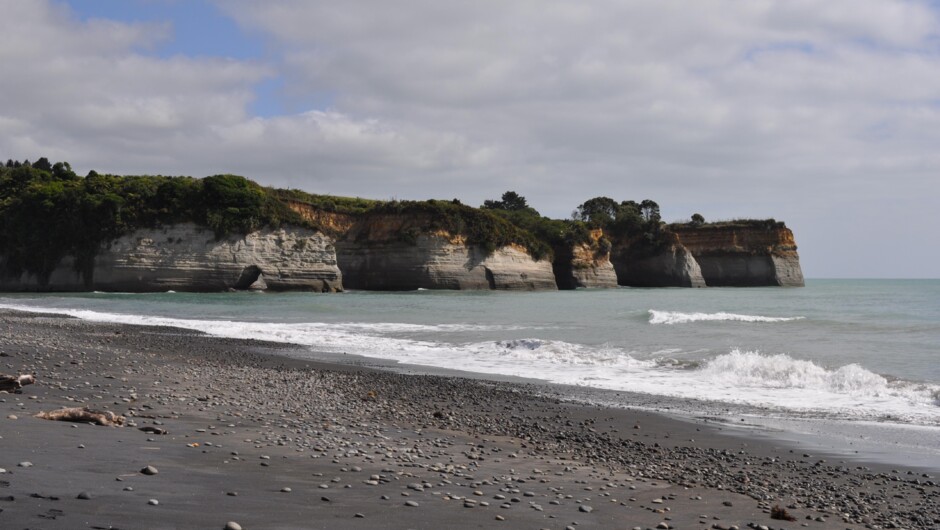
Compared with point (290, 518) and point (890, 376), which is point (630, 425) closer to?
point (290, 518)

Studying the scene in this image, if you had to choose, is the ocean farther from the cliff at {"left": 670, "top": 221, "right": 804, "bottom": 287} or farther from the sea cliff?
the cliff at {"left": 670, "top": 221, "right": 804, "bottom": 287}

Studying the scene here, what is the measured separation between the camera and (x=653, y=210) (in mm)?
124688

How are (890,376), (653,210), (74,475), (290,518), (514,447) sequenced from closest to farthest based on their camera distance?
(290,518) < (74,475) < (514,447) < (890,376) < (653,210)

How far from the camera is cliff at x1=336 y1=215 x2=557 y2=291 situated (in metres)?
68.8

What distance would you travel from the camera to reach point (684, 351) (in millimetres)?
18078

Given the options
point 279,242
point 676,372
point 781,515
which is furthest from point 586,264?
point 781,515

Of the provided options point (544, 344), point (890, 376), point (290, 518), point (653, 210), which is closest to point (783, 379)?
point (890, 376)

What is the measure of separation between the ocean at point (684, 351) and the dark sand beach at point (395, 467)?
246 centimetres

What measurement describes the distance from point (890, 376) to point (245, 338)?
17.1m

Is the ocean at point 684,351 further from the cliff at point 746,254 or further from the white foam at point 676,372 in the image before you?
the cliff at point 746,254

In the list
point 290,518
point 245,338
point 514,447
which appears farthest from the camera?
point 245,338

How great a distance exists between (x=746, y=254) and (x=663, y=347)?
289ft

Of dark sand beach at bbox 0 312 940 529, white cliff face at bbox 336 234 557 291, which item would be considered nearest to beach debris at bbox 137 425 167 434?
dark sand beach at bbox 0 312 940 529

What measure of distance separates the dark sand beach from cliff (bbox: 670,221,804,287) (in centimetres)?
9519
